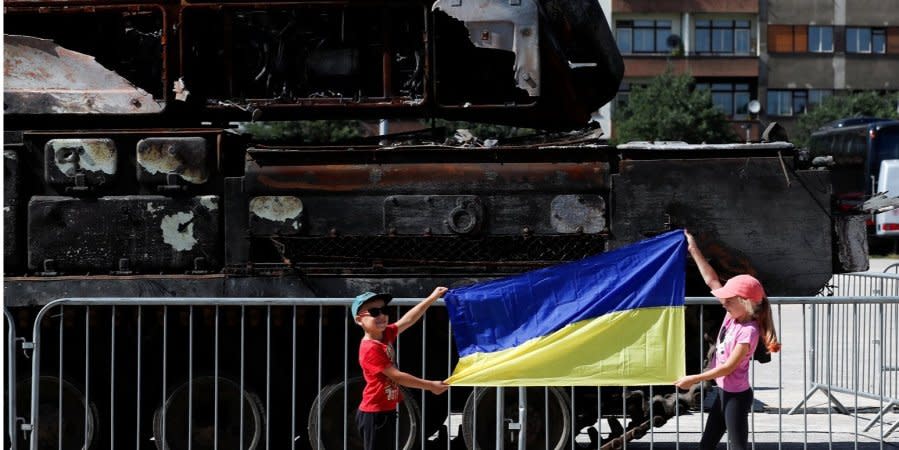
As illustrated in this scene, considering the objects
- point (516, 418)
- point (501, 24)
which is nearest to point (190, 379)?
point (516, 418)

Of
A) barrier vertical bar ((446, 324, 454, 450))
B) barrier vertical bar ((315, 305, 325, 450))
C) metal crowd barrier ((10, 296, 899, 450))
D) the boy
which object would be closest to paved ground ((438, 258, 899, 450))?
metal crowd barrier ((10, 296, 899, 450))

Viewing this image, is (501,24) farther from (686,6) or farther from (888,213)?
(686,6)

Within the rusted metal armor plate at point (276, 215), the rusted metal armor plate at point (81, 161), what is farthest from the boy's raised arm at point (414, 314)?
the rusted metal armor plate at point (81, 161)

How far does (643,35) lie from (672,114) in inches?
331

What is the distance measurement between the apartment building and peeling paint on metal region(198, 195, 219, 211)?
53.2m

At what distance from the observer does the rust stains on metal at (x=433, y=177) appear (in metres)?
9.48

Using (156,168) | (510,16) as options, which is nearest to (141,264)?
(156,168)

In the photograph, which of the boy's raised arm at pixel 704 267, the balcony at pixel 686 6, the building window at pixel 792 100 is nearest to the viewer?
the boy's raised arm at pixel 704 267

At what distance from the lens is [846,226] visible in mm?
9461

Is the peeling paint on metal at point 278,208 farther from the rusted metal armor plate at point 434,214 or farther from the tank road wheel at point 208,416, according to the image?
the tank road wheel at point 208,416

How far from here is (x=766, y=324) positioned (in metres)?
8.33

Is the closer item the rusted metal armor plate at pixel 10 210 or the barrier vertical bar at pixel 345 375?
the barrier vertical bar at pixel 345 375

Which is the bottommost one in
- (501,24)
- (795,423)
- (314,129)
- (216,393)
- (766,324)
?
(795,423)

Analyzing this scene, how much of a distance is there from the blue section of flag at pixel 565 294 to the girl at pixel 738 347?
50 centimetres
